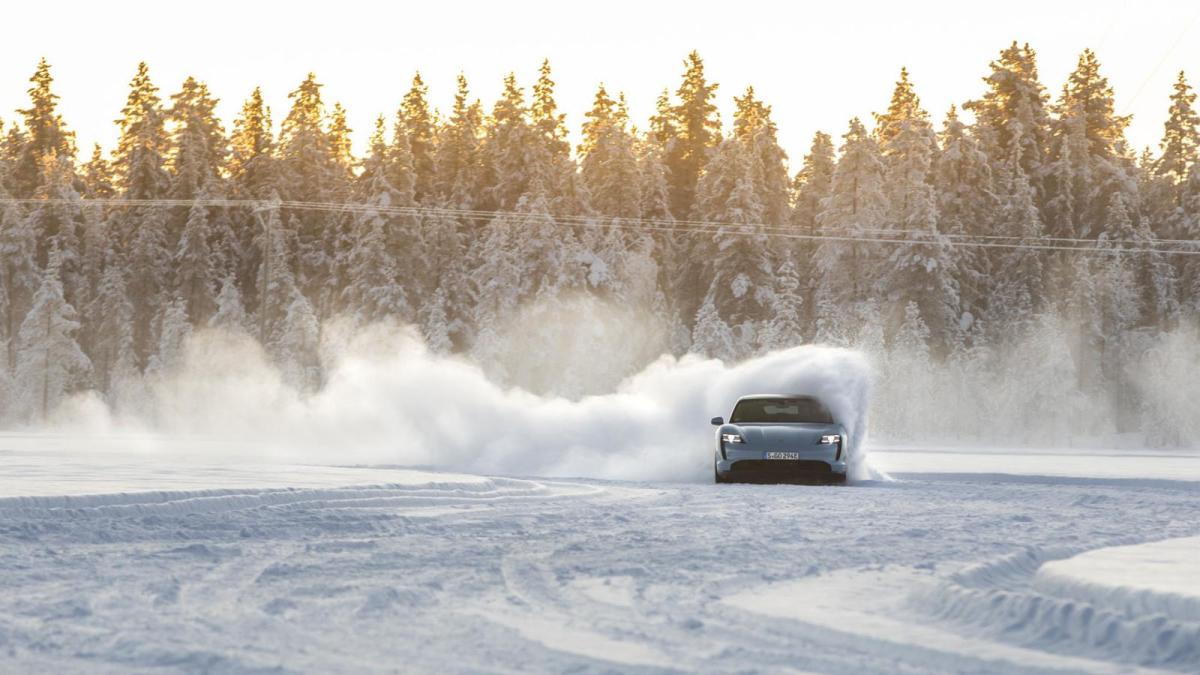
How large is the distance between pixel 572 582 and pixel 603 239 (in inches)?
2769

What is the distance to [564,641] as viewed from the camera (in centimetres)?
875

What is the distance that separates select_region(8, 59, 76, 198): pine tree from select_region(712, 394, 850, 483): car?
3277 inches

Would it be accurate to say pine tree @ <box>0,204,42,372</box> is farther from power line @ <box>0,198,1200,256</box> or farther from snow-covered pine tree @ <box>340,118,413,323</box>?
snow-covered pine tree @ <box>340,118,413,323</box>

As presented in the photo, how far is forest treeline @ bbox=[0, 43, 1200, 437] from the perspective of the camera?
7638 cm

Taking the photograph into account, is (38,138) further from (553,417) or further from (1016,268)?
(553,417)

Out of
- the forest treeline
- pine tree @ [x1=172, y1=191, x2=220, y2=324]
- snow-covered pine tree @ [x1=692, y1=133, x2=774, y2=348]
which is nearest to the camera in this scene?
the forest treeline

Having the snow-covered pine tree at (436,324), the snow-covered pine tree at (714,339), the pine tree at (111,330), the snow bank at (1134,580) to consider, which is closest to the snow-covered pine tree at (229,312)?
the pine tree at (111,330)

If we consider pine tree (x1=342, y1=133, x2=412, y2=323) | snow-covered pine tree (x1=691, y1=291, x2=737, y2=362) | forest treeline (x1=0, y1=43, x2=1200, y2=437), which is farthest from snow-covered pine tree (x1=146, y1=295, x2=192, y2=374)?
snow-covered pine tree (x1=691, y1=291, x2=737, y2=362)

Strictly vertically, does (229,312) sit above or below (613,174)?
below

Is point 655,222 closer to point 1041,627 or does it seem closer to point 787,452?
point 787,452

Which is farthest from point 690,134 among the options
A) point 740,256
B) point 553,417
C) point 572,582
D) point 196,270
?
point 572,582

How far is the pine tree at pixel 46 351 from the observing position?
80.1 meters

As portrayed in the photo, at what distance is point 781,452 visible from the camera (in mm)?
24172

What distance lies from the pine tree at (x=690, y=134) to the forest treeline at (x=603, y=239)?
1.02 feet
